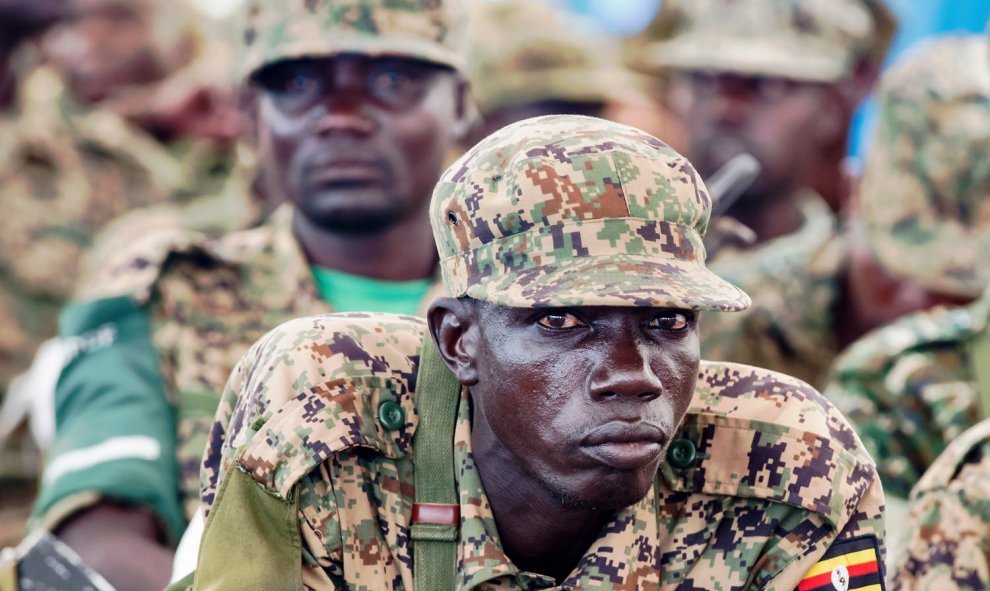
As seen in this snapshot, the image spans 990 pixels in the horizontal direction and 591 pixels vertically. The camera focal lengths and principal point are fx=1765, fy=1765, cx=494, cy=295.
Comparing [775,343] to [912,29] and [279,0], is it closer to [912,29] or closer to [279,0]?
[279,0]

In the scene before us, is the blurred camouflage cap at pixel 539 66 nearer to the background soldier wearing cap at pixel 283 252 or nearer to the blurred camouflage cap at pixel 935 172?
the blurred camouflage cap at pixel 935 172

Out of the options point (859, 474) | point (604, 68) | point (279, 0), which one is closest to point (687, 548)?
point (859, 474)

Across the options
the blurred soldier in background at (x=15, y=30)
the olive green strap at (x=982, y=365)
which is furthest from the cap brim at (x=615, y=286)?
the blurred soldier in background at (x=15, y=30)

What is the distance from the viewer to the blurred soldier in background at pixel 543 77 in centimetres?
820

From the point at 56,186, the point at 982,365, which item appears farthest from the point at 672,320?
the point at 56,186

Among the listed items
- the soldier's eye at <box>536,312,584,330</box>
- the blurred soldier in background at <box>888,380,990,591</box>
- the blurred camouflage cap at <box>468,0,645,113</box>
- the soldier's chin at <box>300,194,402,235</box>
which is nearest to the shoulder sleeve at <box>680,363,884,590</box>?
the soldier's eye at <box>536,312,584,330</box>

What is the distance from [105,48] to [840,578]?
5813mm

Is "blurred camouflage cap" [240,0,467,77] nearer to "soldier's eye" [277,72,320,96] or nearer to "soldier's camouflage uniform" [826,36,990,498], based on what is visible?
"soldier's eye" [277,72,320,96]

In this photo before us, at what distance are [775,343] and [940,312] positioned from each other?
3.95 feet

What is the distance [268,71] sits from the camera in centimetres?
516

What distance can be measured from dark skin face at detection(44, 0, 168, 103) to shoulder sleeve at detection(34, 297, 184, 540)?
10.3ft

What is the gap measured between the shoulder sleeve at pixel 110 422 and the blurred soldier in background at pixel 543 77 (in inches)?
128

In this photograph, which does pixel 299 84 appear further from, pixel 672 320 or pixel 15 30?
pixel 15 30

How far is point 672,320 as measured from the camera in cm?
292
